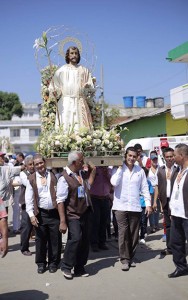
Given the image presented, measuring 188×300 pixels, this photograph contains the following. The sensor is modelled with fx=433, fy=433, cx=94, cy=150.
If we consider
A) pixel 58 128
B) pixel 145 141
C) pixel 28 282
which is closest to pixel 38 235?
pixel 28 282

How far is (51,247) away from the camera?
267 inches

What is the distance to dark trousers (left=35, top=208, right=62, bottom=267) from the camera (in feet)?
22.0

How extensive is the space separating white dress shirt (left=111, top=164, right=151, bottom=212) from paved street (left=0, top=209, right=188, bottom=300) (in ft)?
3.19

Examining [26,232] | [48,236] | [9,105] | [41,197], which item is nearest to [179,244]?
[48,236]

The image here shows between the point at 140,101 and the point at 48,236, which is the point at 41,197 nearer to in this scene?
the point at 48,236

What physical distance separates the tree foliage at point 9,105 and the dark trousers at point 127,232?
199 ft

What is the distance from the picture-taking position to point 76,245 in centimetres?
627

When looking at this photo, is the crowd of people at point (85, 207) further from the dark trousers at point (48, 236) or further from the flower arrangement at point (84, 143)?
the flower arrangement at point (84, 143)

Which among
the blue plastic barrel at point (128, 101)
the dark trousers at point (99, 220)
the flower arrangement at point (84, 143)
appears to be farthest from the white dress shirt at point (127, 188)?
the blue plastic barrel at point (128, 101)

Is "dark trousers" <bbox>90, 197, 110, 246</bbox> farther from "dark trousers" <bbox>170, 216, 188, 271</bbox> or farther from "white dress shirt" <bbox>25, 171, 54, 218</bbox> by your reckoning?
"dark trousers" <bbox>170, 216, 188, 271</bbox>

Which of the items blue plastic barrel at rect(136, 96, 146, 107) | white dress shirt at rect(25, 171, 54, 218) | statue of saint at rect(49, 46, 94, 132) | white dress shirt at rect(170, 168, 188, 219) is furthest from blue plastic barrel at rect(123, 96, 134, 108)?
white dress shirt at rect(170, 168, 188, 219)

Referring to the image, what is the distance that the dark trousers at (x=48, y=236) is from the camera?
669 centimetres

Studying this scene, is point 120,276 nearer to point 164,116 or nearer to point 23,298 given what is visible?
point 23,298

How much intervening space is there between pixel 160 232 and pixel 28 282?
14.8 ft
